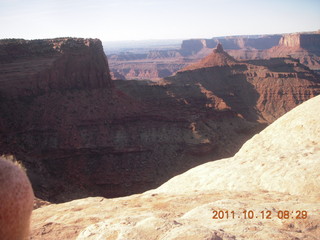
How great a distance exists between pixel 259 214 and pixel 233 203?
1137mm

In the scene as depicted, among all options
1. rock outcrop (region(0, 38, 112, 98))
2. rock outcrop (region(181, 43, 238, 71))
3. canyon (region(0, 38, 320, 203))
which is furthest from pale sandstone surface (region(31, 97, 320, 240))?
rock outcrop (region(181, 43, 238, 71))

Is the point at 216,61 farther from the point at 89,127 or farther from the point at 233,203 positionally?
the point at 233,203

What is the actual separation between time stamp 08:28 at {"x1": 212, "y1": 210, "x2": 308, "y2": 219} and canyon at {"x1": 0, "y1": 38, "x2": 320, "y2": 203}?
2185 centimetres

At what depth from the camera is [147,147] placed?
3819 cm

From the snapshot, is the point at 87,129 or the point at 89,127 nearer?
the point at 87,129

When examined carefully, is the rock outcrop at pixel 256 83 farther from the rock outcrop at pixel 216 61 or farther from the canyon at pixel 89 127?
the canyon at pixel 89 127

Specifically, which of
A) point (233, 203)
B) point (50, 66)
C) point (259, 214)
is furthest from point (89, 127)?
point (259, 214)

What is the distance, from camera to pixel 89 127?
37.8m

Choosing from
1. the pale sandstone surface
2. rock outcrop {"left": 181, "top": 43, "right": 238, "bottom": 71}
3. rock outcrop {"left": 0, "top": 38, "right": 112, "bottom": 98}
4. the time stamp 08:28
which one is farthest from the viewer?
rock outcrop {"left": 181, "top": 43, "right": 238, "bottom": 71}

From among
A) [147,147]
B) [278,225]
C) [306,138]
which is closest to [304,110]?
[306,138]

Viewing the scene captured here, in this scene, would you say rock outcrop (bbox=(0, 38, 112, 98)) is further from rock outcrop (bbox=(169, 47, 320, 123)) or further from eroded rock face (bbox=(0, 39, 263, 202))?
rock outcrop (bbox=(169, 47, 320, 123))

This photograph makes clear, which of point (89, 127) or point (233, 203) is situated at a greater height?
point (233, 203)

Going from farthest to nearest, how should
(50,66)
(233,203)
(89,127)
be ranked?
(50,66) < (89,127) < (233,203)

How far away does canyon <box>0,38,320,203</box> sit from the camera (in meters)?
32.5
